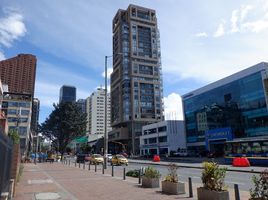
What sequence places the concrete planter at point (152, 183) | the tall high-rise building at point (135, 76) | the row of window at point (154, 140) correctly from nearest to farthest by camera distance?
the concrete planter at point (152, 183), the row of window at point (154, 140), the tall high-rise building at point (135, 76)

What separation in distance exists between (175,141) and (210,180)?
7906 cm

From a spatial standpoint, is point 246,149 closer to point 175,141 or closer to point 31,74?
point 175,141

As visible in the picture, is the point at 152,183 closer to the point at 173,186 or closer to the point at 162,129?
the point at 173,186

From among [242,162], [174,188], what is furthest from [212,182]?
[242,162]

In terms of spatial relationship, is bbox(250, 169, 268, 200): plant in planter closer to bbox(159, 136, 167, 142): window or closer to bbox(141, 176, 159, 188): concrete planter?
bbox(141, 176, 159, 188): concrete planter

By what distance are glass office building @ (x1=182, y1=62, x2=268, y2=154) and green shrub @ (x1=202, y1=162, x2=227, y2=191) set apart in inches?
1753

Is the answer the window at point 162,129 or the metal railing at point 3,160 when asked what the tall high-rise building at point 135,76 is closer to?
the window at point 162,129

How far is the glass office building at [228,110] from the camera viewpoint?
5431 cm

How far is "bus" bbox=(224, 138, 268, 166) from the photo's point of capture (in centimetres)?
3212

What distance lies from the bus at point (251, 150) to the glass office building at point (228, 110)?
1694 centimetres

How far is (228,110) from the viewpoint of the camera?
63.5 m

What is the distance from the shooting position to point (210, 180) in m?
9.78

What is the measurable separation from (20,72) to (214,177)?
142 m

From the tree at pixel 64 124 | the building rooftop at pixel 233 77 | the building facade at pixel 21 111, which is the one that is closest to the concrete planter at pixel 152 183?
the building rooftop at pixel 233 77
